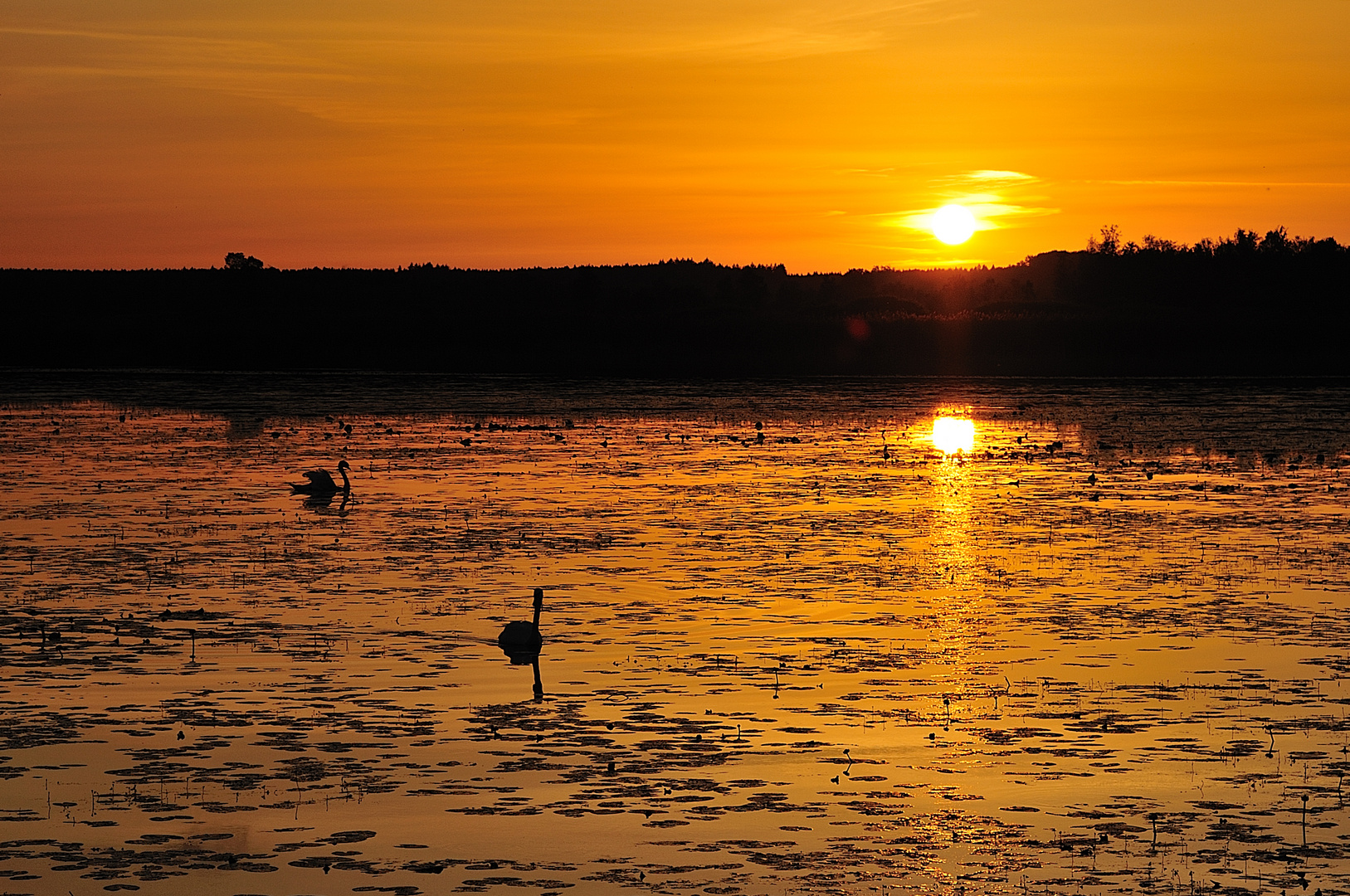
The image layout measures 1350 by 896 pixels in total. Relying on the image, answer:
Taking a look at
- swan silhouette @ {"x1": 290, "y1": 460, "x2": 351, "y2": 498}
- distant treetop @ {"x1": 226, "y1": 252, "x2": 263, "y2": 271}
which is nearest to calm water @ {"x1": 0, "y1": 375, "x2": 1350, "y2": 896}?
swan silhouette @ {"x1": 290, "y1": 460, "x2": 351, "y2": 498}

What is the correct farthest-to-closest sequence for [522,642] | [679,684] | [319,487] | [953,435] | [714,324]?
1. [714,324]
2. [953,435]
3. [319,487]
4. [522,642]
5. [679,684]

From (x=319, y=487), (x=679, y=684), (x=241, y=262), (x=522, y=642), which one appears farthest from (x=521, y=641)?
(x=241, y=262)

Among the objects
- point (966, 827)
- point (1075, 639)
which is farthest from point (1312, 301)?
point (966, 827)

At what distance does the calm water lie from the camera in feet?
28.1

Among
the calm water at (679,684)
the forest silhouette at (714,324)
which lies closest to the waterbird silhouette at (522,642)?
the calm water at (679,684)

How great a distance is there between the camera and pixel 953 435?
131 feet

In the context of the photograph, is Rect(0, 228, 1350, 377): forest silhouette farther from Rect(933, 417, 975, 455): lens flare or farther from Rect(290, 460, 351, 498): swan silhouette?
Rect(290, 460, 351, 498): swan silhouette

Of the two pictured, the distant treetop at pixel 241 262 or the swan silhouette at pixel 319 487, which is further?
the distant treetop at pixel 241 262

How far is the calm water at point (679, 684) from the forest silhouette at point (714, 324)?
47.5 m

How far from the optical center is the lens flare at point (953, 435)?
3578cm

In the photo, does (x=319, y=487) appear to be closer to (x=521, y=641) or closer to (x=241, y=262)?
(x=521, y=641)

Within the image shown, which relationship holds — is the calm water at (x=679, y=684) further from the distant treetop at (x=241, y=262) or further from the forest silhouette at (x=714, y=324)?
the distant treetop at (x=241, y=262)

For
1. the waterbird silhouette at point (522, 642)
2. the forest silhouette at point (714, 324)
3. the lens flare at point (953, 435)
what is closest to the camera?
the waterbird silhouette at point (522, 642)

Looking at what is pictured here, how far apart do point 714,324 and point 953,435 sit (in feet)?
145
